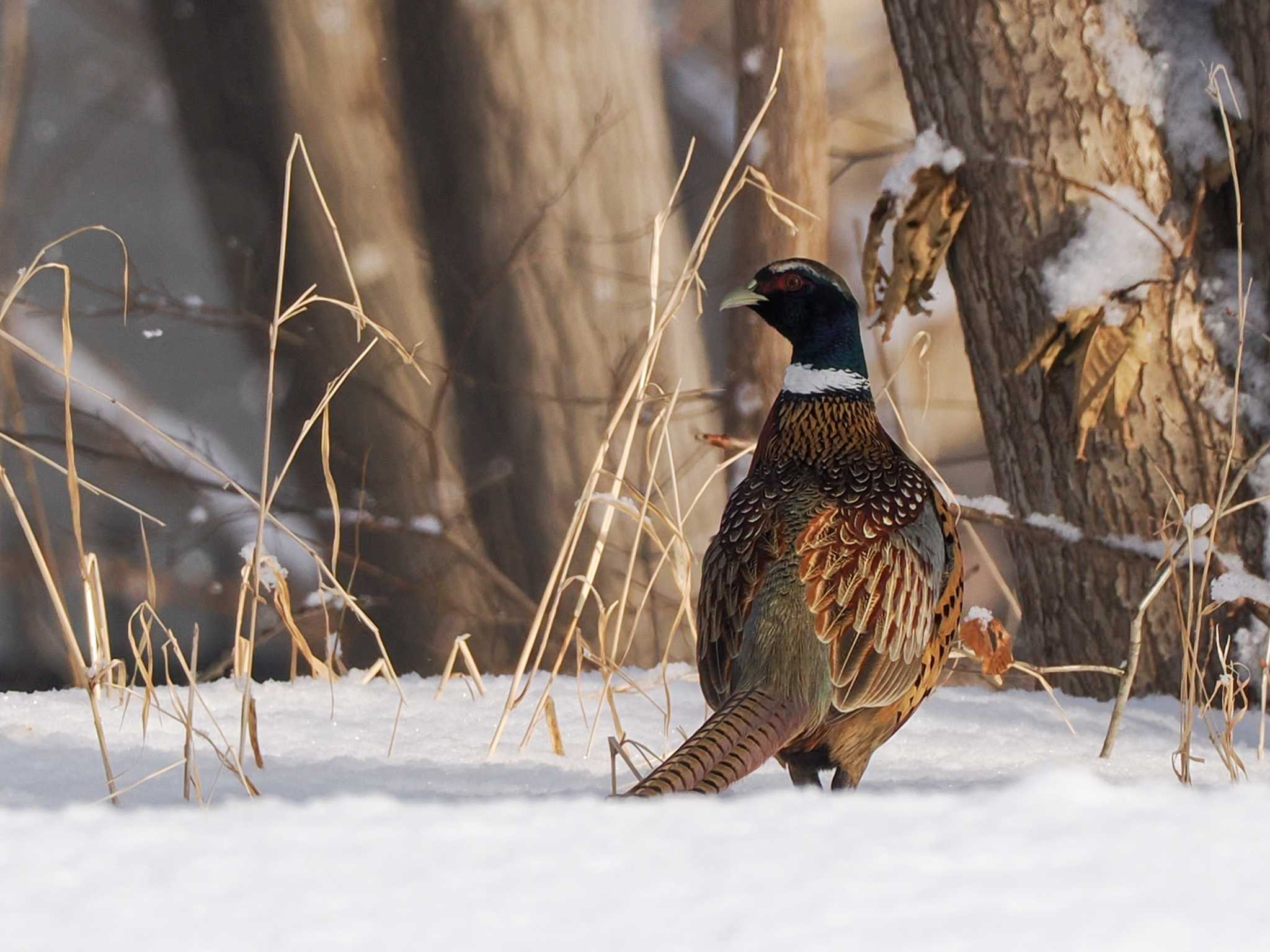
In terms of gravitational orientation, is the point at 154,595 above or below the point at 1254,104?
below

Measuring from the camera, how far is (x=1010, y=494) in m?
2.80

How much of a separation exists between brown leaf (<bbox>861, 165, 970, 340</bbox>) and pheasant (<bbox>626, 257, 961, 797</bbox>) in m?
0.63

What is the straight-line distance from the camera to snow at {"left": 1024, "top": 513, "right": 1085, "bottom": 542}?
2646 mm

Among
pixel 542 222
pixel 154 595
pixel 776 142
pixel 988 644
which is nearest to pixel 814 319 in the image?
pixel 988 644

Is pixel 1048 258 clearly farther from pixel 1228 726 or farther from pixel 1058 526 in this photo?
pixel 1228 726

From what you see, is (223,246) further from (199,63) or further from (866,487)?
(866,487)

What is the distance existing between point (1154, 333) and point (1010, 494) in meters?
0.43

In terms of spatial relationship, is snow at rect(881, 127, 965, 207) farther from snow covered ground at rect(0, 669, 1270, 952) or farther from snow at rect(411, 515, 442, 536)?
snow at rect(411, 515, 442, 536)

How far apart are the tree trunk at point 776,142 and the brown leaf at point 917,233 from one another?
184cm

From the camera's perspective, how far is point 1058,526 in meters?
2.66

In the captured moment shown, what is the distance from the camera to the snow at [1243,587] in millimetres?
2371

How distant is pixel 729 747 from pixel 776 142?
10.9 feet

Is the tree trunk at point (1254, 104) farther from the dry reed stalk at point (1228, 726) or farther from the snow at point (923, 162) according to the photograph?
the dry reed stalk at point (1228, 726)

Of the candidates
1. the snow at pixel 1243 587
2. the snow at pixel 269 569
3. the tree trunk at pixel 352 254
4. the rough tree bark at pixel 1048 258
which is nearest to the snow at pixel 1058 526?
the rough tree bark at pixel 1048 258
